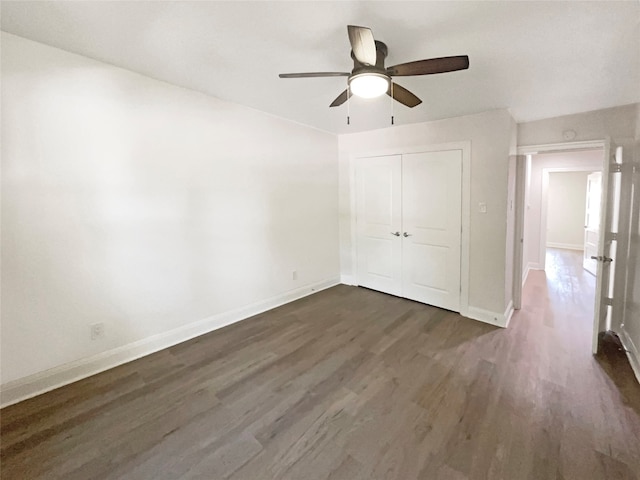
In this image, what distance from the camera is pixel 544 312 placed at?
3.63 metres

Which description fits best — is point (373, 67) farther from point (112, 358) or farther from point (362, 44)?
point (112, 358)

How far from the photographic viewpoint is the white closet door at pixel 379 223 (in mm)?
4043

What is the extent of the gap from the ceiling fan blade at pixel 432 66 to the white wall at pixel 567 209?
811cm

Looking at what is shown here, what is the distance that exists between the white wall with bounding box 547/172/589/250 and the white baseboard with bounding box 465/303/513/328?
6327 millimetres

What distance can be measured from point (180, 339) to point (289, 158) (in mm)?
2524

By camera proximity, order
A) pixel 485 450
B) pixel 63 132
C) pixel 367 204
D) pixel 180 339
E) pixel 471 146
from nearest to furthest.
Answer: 1. pixel 485 450
2. pixel 63 132
3. pixel 180 339
4. pixel 471 146
5. pixel 367 204

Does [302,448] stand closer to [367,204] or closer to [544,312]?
[367,204]

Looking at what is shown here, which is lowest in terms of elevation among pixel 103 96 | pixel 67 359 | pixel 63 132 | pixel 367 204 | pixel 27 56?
pixel 67 359

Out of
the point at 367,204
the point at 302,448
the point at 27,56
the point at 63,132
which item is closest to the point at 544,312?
the point at 367,204

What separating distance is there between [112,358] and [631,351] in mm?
4576

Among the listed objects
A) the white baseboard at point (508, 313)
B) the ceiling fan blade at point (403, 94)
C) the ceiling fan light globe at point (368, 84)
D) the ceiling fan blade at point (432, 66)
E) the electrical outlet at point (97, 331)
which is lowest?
the white baseboard at point (508, 313)

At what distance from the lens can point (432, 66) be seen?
1.68m

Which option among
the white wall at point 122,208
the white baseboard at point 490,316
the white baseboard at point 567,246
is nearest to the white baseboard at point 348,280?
the white wall at point 122,208

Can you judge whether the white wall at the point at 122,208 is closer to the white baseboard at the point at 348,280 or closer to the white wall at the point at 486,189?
the white baseboard at the point at 348,280
